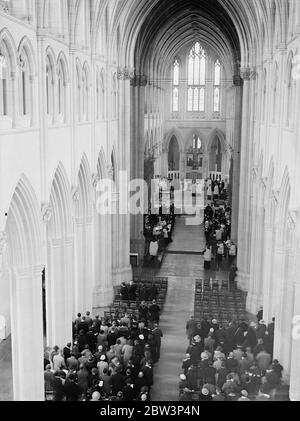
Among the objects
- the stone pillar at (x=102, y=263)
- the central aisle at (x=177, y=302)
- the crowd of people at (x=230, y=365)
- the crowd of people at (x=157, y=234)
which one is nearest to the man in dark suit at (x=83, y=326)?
the central aisle at (x=177, y=302)

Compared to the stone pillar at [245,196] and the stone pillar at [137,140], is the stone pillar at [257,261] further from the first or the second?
the stone pillar at [137,140]

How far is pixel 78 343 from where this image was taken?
55.0 feet

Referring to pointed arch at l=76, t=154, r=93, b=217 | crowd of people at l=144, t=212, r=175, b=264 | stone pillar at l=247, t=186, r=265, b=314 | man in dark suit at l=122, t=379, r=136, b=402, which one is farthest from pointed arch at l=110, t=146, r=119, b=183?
man in dark suit at l=122, t=379, r=136, b=402

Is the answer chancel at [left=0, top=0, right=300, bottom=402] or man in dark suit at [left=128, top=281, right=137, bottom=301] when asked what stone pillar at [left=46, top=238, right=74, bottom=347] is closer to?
chancel at [left=0, top=0, right=300, bottom=402]

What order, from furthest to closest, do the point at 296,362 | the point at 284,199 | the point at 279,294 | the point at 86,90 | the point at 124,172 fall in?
the point at 124,172 → the point at 86,90 → the point at 284,199 → the point at 279,294 → the point at 296,362

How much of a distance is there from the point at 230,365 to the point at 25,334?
5.22m

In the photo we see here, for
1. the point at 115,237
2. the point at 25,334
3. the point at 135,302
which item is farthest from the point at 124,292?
the point at 25,334

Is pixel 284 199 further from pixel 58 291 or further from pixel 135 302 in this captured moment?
pixel 135 302

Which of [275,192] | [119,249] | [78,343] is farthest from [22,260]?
[119,249]

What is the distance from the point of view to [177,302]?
2339cm

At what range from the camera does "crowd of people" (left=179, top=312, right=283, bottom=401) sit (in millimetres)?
13578

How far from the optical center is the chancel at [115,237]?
1384 centimetres
